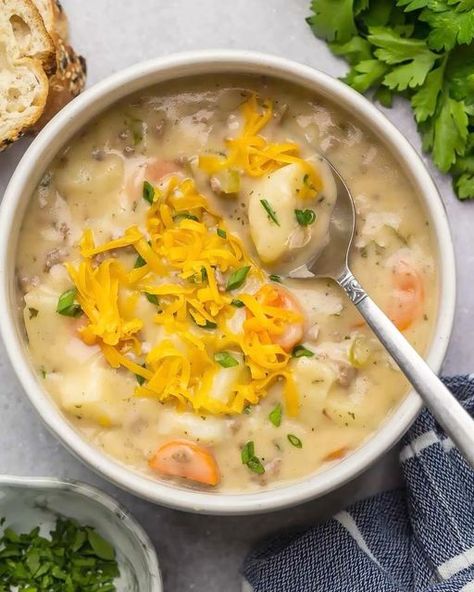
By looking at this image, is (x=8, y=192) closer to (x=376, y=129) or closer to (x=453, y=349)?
(x=376, y=129)

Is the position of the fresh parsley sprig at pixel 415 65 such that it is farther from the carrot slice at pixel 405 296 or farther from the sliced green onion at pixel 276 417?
the sliced green onion at pixel 276 417

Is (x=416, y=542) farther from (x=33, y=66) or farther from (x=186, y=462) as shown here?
(x=33, y=66)

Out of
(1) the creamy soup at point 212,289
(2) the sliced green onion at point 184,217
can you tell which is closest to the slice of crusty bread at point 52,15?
(1) the creamy soup at point 212,289

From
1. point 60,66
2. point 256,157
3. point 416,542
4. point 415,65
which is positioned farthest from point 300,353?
point 60,66

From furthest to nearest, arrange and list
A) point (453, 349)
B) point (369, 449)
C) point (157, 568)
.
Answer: point (453, 349) → point (157, 568) → point (369, 449)

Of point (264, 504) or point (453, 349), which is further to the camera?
point (453, 349)

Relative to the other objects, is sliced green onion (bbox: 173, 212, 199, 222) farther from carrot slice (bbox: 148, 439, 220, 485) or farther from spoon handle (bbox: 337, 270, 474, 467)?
carrot slice (bbox: 148, 439, 220, 485)

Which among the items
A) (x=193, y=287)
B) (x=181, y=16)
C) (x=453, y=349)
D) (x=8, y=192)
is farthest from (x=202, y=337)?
Result: (x=181, y=16)
